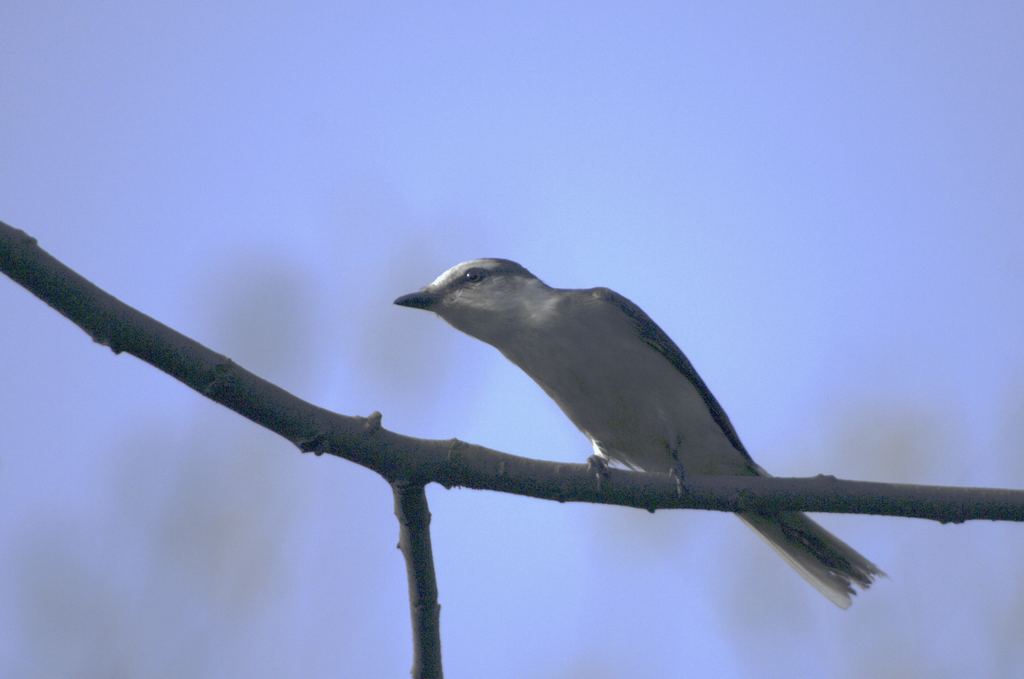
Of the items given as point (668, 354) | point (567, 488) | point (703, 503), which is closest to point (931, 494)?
point (703, 503)

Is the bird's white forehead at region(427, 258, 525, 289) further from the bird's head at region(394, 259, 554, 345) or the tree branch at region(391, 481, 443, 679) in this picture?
the tree branch at region(391, 481, 443, 679)

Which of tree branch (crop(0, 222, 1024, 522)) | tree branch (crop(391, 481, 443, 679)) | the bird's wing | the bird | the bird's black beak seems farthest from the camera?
the bird's wing

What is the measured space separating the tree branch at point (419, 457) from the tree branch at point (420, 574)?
76mm

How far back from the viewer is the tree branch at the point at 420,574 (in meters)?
3.59

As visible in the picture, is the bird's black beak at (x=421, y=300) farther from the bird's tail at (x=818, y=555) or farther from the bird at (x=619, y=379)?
the bird's tail at (x=818, y=555)

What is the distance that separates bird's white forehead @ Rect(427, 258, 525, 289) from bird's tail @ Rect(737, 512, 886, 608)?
72.3 inches

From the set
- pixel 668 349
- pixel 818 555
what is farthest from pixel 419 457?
pixel 818 555

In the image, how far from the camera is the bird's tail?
554 centimetres

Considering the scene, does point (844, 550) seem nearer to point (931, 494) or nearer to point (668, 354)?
point (668, 354)

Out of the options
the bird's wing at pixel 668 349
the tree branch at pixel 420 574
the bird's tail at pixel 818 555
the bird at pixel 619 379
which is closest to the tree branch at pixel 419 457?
the tree branch at pixel 420 574

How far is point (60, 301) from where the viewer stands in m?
3.26

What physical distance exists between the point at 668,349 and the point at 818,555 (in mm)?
1332

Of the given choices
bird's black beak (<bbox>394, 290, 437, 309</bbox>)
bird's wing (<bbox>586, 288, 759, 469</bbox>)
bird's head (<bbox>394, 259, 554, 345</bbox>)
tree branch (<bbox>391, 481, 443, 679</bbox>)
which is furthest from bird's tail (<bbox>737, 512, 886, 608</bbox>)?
tree branch (<bbox>391, 481, 443, 679</bbox>)

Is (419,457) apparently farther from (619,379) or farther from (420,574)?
(619,379)
